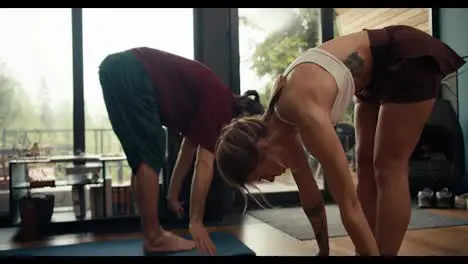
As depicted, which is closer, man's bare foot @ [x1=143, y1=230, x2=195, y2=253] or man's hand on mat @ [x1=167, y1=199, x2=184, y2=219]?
man's bare foot @ [x1=143, y1=230, x2=195, y2=253]

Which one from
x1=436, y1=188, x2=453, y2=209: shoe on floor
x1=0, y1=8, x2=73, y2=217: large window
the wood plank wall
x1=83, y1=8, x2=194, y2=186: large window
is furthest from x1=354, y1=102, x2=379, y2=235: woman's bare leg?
x1=0, y1=8, x2=73, y2=217: large window

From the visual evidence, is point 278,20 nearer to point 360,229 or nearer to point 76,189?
point 76,189

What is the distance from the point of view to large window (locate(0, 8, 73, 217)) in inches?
82.1

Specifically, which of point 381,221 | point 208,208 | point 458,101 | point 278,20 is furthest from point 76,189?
point 458,101

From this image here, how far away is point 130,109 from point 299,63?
63 cm

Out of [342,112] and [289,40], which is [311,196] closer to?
[342,112]

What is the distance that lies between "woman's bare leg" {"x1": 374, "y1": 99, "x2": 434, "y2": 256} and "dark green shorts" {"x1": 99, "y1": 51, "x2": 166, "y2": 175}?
2.17 feet

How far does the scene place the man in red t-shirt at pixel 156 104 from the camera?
1301 millimetres

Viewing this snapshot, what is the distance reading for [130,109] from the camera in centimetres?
136

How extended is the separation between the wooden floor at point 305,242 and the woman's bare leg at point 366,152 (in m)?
0.20

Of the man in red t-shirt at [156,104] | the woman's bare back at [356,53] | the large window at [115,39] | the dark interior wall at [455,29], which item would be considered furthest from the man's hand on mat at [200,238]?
the dark interior wall at [455,29]

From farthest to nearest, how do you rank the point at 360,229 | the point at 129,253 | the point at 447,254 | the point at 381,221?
the point at 129,253 < the point at 447,254 < the point at 381,221 < the point at 360,229

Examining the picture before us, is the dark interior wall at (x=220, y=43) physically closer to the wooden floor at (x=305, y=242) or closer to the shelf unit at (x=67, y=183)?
the shelf unit at (x=67, y=183)

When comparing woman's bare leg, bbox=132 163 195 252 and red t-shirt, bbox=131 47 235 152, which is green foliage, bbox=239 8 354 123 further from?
woman's bare leg, bbox=132 163 195 252
